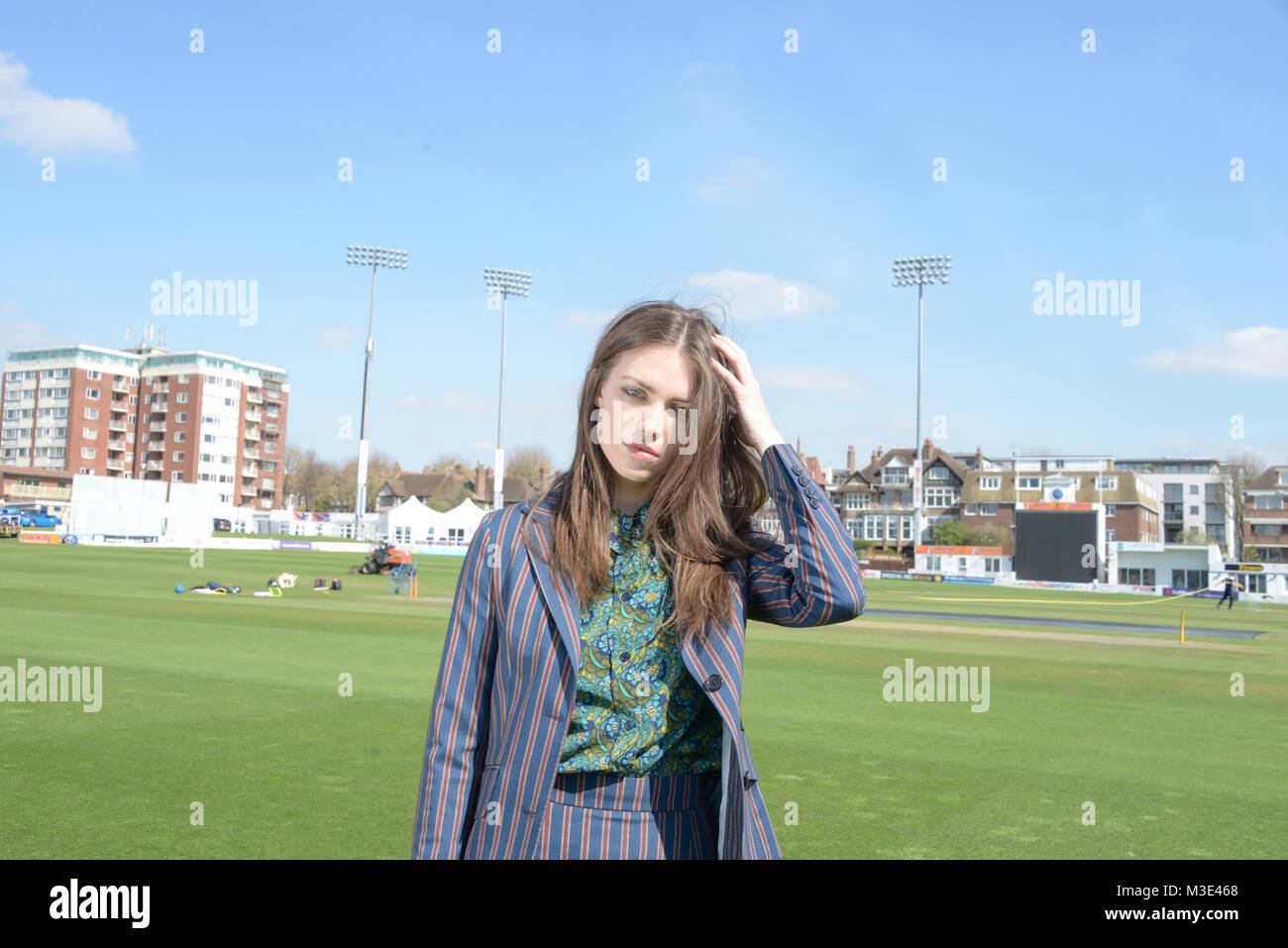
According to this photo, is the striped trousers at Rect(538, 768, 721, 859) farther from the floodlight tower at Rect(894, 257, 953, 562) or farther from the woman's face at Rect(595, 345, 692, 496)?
the floodlight tower at Rect(894, 257, 953, 562)

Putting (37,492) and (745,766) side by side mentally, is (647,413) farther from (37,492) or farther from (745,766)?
(37,492)

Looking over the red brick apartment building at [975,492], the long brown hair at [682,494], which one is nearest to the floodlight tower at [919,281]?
the red brick apartment building at [975,492]

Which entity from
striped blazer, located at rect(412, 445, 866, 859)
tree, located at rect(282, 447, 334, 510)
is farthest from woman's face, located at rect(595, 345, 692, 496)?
tree, located at rect(282, 447, 334, 510)

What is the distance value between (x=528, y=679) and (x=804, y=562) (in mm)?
649

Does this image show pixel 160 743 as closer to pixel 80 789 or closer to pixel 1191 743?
pixel 80 789

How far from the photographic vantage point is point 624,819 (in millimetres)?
1958

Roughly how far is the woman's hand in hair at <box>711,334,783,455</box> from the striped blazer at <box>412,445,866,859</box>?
0.04 metres

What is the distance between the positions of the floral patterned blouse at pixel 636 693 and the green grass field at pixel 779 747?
4.17 meters

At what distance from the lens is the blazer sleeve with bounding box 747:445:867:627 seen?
214 cm

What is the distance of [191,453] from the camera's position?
105m

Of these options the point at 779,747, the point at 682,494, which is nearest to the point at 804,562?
the point at 682,494

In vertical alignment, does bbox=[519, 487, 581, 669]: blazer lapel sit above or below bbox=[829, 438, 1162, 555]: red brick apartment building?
below
